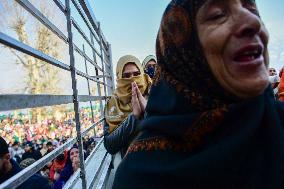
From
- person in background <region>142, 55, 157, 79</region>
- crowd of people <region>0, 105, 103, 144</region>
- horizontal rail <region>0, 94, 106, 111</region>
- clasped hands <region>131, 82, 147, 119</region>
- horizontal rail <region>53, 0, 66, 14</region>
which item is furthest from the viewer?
person in background <region>142, 55, 157, 79</region>

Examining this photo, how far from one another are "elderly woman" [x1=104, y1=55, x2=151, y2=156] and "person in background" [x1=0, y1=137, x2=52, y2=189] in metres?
0.55

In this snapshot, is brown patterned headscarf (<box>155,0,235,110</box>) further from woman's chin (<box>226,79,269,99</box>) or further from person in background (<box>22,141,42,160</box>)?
person in background (<box>22,141,42,160</box>)

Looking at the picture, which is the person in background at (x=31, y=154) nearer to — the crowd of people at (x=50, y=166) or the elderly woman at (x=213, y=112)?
the crowd of people at (x=50, y=166)

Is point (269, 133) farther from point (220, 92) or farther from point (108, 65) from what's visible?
point (108, 65)

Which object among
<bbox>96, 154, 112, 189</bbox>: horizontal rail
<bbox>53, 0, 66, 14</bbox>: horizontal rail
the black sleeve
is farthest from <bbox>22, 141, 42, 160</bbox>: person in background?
<bbox>53, 0, 66, 14</bbox>: horizontal rail

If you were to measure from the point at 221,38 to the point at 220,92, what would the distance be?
0.58 ft

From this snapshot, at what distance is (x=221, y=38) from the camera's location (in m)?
1.13

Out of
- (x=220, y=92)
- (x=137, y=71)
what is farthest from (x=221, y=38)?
(x=137, y=71)

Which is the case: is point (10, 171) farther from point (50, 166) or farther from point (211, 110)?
point (50, 166)

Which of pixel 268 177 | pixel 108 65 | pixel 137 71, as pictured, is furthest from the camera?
pixel 108 65

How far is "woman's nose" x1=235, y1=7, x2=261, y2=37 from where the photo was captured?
1.11 metres

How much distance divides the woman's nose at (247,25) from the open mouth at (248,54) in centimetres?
4

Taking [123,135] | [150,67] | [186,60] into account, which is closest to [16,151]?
[150,67]

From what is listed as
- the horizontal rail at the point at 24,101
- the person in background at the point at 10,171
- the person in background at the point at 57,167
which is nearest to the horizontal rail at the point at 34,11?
the horizontal rail at the point at 24,101
